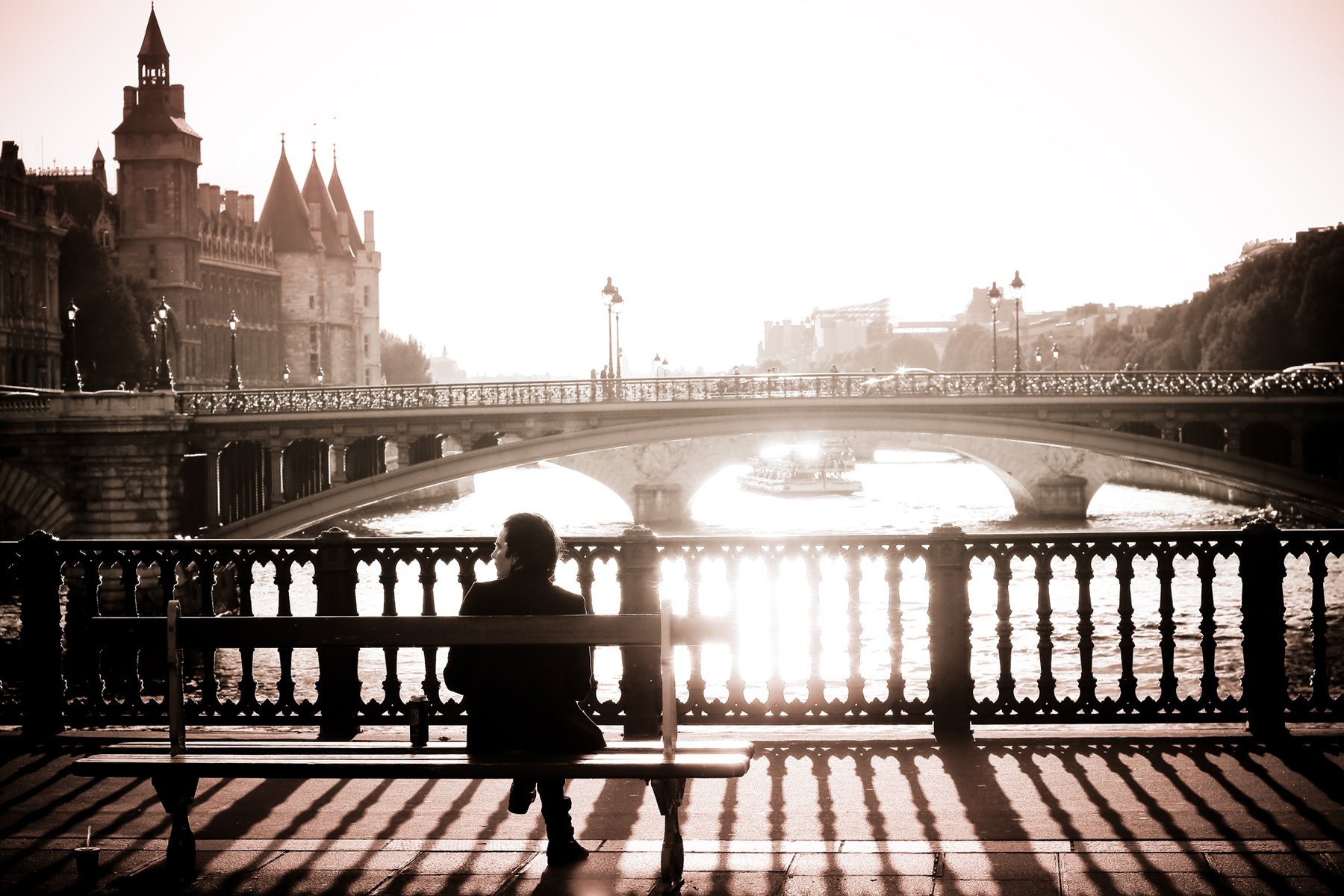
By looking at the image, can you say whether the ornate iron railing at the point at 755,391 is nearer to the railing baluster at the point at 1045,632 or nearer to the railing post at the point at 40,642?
the railing post at the point at 40,642

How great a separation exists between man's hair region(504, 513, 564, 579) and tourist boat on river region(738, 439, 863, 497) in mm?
64486

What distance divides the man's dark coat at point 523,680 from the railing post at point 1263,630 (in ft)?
10.9

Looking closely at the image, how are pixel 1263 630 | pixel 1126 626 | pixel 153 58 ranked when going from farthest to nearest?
pixel 153 58, pixel 1126 626, pixel 1263 630

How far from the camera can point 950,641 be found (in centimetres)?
693

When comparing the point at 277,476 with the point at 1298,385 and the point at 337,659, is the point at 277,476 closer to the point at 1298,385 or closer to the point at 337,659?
the point at 1298,385

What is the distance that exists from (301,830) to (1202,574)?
164 inches

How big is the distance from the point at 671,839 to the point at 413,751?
3.31 feet

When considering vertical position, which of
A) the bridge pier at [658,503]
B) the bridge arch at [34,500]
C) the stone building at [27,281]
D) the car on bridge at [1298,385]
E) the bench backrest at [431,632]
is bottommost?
the bridge pier at [658,503]

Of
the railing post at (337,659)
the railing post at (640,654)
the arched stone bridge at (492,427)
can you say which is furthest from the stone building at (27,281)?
the railing post at (640,654)

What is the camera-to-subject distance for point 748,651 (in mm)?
29828

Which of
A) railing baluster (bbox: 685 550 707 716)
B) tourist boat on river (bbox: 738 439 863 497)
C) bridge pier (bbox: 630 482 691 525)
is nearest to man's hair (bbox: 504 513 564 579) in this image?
railing baluster (bbox: 685 550 707 716)

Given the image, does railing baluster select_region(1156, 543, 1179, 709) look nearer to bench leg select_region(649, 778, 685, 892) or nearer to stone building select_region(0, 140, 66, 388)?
bench leg select_region(649, 778, 685, 892)

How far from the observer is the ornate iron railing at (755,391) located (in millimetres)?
40719

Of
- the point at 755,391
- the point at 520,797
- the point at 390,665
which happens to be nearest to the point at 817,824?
the point at 520,797
